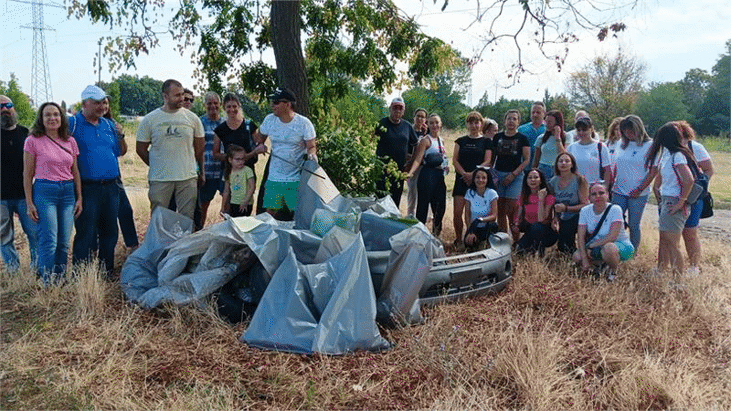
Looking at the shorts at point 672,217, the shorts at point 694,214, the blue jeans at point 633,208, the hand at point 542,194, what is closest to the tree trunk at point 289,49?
the hand at point 542,194

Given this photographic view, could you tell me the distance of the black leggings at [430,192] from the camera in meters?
7.30

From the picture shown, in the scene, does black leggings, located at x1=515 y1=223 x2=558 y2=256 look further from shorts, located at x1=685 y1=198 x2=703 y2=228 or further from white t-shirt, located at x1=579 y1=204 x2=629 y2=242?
shorts, located at x1=685 y1=198 x2=703 y2=228

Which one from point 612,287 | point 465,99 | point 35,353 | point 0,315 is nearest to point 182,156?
point 0,315

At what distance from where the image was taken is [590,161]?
6.66 metres

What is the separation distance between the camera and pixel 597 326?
14.8 ft

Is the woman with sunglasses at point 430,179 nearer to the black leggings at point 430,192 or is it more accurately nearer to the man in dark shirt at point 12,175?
the black leggings at point 430,192

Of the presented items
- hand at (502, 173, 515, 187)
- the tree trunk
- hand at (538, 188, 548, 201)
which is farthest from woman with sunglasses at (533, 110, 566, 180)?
the tree trunk

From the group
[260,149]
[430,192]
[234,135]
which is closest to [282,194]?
[260,149]

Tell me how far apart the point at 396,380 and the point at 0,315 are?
10.7ft

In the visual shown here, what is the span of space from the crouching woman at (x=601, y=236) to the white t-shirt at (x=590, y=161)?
0.66 metres

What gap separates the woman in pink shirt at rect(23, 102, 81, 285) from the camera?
5.02 m

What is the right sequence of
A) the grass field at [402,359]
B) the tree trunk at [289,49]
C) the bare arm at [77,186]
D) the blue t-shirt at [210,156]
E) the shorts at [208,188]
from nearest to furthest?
the grass field at [402,359] < the bare arm at [77,186] < the blue t-shirt at [210,156] < the shorts at [208,188] < the tree trunk at [289,49]

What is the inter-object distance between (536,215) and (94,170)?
Result: 4.49 meters

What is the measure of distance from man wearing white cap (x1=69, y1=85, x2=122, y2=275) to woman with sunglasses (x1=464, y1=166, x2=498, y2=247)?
362 centimetres
